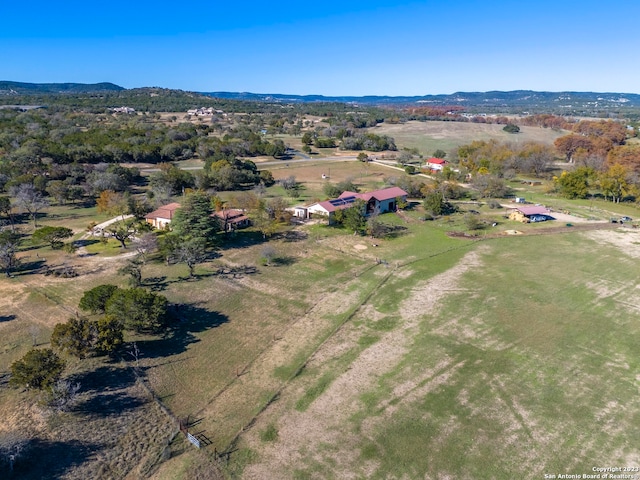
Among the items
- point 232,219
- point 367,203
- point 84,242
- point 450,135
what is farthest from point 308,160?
point 450,135

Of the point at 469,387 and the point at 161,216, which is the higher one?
the point at 161,216

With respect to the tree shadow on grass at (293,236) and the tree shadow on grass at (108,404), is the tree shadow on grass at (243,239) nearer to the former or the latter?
the tree shadow on grass at (293,236)

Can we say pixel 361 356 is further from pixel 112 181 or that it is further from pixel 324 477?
pixel 112 181

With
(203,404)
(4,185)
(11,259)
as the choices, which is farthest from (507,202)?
(4,185)

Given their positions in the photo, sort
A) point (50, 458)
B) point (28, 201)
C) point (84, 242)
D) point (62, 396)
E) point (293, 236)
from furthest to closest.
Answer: point (28, 201) < point (293, 236) < point (84, 242) < point (62, 396) < point (50, 458)

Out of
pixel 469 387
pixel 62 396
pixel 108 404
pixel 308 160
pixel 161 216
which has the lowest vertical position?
pixel 469 387

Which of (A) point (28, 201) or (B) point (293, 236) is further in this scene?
(A) point (28, 201)

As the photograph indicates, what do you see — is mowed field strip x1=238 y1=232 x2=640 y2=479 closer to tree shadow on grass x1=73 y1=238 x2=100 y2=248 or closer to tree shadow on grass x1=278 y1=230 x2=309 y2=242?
tree shadow on grass x1=278 y1=230 x2=309 y2=242

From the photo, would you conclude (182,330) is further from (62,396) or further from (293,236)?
(293,236)
